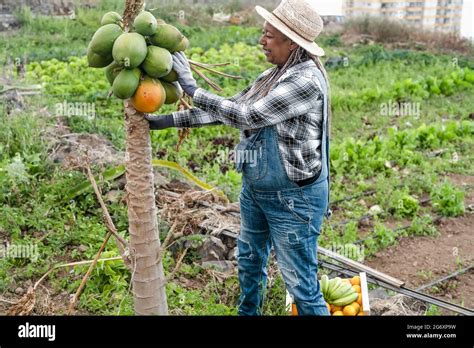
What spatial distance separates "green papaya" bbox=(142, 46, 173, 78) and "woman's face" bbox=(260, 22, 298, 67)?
613 mm

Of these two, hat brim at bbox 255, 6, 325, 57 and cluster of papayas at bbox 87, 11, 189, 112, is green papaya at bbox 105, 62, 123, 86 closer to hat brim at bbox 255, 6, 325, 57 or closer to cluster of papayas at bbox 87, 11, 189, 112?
cluster of papayas at bbox 87, 11, 189, 112

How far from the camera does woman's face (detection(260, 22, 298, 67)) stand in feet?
10.4

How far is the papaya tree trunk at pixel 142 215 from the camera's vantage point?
2.92 m

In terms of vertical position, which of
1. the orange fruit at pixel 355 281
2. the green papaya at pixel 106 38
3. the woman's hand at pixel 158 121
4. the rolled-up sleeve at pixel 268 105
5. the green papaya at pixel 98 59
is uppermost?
the green papaya at pixel 106 38

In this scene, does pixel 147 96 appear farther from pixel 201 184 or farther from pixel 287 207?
pixel 201 184

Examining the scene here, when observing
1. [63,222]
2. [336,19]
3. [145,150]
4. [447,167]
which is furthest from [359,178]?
[336,19]

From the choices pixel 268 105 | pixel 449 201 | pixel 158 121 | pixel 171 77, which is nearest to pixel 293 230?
pixel 268 105

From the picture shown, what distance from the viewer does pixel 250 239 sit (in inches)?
139

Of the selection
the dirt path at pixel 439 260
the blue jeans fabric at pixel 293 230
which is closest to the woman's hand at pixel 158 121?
the blue jeans fabric at pixel 293 230

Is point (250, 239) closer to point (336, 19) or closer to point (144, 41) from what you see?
point (144, 41)

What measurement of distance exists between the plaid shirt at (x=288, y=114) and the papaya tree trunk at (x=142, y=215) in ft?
0.97

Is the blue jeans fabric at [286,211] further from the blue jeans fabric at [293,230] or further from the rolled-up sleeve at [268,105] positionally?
the rolled-up sleeve at [268,105]

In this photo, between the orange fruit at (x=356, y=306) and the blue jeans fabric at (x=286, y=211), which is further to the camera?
the orange fruit at (x=356, y=306)
